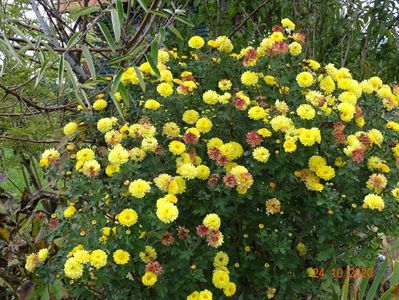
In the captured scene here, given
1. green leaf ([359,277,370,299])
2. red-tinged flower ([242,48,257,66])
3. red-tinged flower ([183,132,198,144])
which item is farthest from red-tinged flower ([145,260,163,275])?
green leaf ([359,277,370,299])

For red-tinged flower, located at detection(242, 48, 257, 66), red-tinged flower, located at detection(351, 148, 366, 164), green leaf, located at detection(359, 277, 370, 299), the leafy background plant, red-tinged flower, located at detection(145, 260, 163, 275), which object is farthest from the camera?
the leafy background plant

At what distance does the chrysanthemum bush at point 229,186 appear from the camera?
1827 mm

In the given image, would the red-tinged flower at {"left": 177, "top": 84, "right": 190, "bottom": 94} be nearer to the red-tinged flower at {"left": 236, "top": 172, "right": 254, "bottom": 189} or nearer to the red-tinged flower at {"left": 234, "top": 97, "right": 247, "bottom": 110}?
the red-tinged flower at {"left": 234, "top": 97, "right": 247, "bottom": 110}

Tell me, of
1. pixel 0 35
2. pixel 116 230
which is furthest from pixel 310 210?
pixel 0 35

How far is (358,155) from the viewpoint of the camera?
6.11 feet

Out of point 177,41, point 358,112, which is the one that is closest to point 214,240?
point 358,112

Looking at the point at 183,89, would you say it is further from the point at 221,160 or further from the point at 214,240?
the point at 214,240

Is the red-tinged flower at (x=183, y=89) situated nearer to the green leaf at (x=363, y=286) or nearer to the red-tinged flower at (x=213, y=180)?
the red-tinged flower at (x=213, y=180)

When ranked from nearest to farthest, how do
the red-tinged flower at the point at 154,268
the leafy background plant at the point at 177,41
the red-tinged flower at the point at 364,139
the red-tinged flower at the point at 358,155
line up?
the red-tinged flower at the point at 154,268
the red-tinged flower at the point at 358,155
the red-tinged flower at the point at 364,139
the leafy background plant at the point at 177,41

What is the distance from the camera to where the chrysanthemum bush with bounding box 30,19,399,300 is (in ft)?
5.99

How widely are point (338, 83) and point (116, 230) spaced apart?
3.25ft

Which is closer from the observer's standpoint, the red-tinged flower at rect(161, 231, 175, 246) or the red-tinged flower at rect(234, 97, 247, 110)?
the red-tinged flower at rect(161, 231, 175, 246)

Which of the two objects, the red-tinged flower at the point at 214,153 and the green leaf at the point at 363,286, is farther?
the green leaf at the point at 363,286

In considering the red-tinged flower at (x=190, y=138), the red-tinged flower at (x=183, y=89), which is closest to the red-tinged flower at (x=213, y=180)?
the red-tinged flower at (x=190, y=138)
